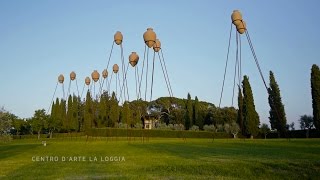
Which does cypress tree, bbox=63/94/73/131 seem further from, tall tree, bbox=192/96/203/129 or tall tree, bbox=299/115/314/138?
tall tree, bbox=299/115/314/138

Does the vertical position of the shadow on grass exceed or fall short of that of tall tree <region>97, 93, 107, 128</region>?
it falls short

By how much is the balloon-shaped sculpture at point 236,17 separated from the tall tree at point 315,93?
35.7 metres

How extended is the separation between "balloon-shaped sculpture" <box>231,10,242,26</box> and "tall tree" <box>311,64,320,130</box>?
35.7 meters

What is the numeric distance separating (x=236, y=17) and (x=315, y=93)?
36.6 m

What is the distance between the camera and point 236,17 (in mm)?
21594

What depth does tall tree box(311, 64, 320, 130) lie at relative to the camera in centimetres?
5138

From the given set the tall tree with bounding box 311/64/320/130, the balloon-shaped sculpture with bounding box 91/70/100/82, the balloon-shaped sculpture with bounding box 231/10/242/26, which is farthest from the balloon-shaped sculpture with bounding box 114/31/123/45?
the tall tree with bounding box 311/64/320/130

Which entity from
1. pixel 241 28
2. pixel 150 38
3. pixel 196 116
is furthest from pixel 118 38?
pixel 196 116

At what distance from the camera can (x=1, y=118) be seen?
1160 inches

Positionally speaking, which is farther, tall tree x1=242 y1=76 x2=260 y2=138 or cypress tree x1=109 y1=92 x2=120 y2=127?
cypress tree x1=109 y1=92 x2=120 y2=127

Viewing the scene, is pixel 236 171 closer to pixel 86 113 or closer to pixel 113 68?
pixel 113 68

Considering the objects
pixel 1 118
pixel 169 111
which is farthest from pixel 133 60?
pixel 169 111

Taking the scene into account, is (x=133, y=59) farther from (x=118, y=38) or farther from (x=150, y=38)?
(x=150, y=38)

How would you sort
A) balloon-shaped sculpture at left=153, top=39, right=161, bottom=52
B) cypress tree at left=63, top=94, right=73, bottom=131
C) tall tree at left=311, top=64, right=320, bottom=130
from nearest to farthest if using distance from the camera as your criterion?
1. balloon-shaped sculpture at left=153, top=39, right=161, bottom=52
2. tall tree at left=311, top=64, right=320, bottom=130
3. cypress tree at left=63, top=94, right=73, bottom=131
